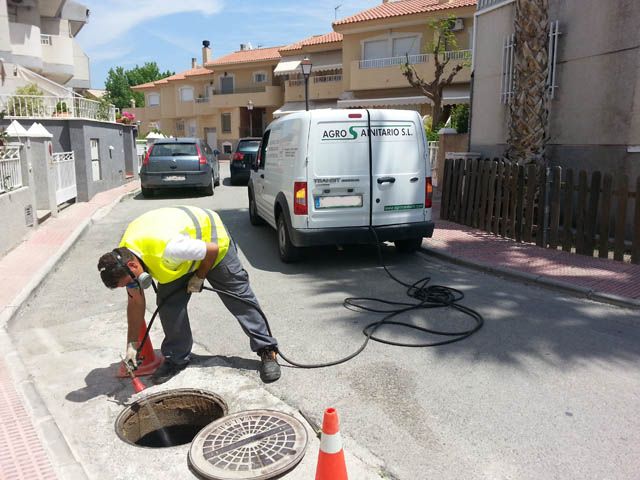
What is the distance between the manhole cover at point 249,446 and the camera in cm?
299

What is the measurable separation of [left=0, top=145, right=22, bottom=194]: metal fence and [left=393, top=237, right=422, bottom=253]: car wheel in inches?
243

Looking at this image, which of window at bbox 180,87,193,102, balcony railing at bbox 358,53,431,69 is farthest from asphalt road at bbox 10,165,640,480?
window at bbox 180,87,193,102

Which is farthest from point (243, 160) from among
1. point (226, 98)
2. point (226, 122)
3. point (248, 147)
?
point (226, 122)

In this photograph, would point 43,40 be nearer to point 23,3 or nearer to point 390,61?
point 23,3

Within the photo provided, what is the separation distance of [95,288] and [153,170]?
8.89 metres

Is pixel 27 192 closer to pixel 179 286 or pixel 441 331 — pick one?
pixel 179 286

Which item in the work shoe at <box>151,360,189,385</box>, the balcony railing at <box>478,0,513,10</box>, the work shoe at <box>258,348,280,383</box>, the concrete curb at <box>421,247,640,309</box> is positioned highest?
the balcony railing at <box>478,0,513,10</box>

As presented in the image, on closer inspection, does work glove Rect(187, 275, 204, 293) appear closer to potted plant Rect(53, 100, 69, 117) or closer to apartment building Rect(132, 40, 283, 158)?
potted plant Rect(53, 100, 69, 117)

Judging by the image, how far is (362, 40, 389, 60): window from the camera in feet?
101

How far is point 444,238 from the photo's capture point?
29.7 ft

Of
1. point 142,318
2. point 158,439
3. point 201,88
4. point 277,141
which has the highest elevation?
point 201,88

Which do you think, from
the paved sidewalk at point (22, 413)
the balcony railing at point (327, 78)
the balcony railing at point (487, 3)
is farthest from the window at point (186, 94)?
the paved sidewalk at point (22, 413)

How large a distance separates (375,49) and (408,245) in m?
25.4

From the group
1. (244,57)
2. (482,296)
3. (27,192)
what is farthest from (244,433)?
(244,57)
